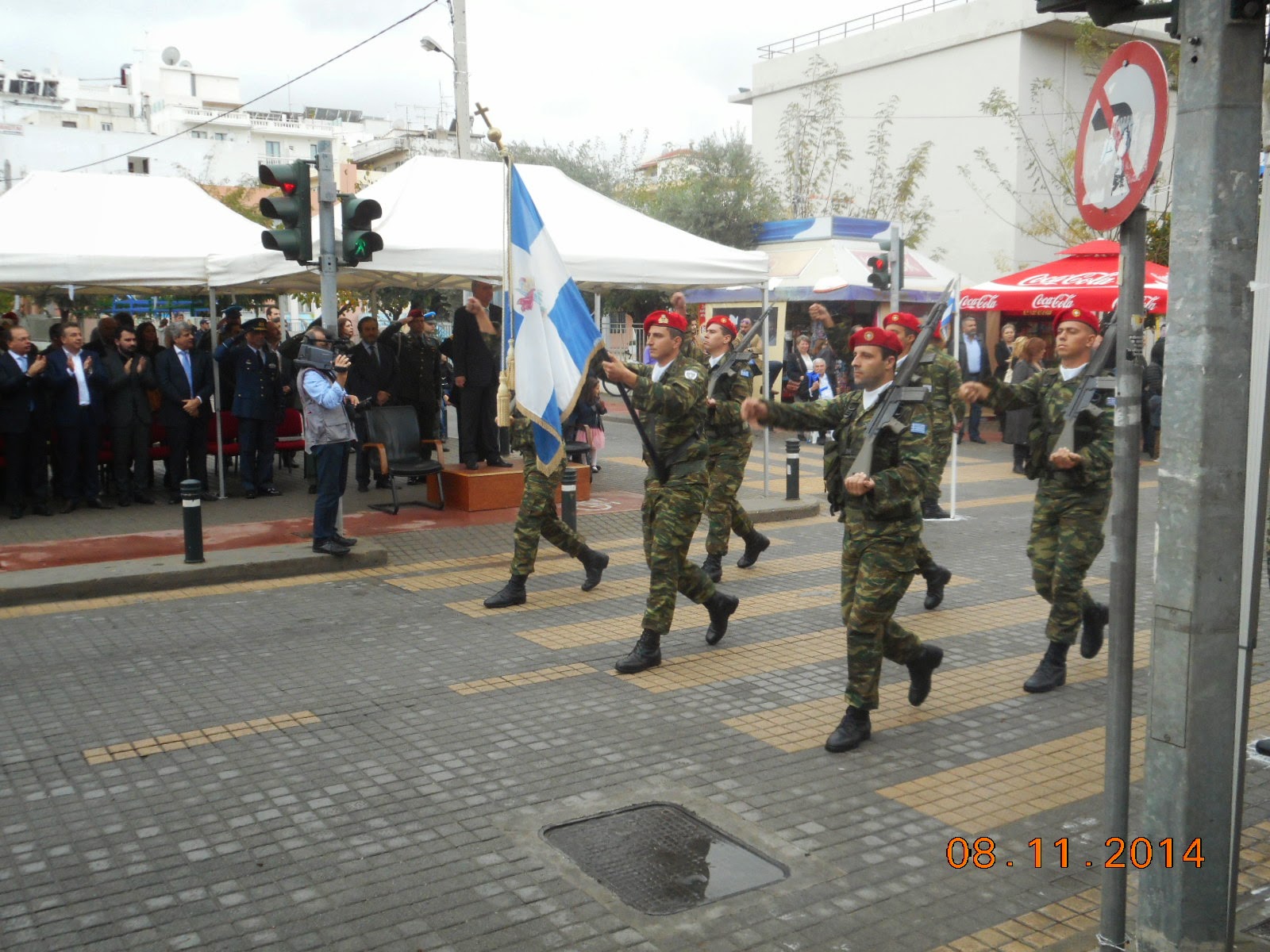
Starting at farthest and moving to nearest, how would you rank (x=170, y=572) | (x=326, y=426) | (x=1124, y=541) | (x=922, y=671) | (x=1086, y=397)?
(x=326, y=426)
(x=170, y=572)
(x=1086, y=397)
(x=922, y=671)
(x=1124, y=541)

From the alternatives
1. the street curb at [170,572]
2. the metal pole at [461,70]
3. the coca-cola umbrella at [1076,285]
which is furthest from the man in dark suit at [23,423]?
the coca-cola umbrella at [1076,285]

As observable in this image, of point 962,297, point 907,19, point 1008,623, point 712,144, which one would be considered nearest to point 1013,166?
point 907,19

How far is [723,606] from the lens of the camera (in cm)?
768

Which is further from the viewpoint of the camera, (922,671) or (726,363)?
(726,363)

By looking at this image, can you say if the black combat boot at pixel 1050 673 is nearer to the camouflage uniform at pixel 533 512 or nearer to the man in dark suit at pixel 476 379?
the camouflage uniform at pixel 533 512

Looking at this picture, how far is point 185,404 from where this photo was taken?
44.2 ft

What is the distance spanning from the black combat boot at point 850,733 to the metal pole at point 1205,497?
7.32ft

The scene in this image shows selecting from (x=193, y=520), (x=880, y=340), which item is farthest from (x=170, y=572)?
(x=880, y=340)

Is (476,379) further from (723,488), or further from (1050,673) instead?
(1050,673)

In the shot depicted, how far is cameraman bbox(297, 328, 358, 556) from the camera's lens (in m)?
9.88

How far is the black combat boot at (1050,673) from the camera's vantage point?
264 inches

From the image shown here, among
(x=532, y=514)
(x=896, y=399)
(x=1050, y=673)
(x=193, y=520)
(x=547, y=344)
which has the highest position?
(x=547, y=344)

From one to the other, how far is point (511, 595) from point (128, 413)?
6.66 meters

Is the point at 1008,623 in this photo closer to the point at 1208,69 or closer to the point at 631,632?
the point at 631,632
